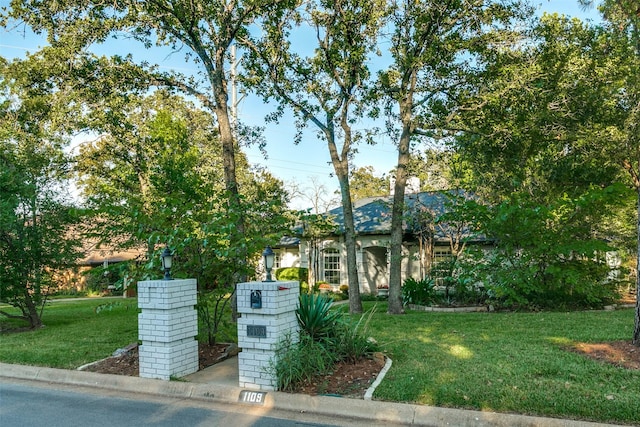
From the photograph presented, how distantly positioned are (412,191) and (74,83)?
12.1m

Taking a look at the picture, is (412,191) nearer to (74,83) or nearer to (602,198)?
(602,198)

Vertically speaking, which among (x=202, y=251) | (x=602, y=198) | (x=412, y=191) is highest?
(x=412, y=191)

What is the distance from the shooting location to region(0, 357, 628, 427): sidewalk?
474 cm

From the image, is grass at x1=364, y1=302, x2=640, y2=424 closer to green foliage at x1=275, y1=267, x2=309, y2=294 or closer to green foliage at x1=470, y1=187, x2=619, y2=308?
green foliage at x1=470, y1=187, x2=619, y2=308

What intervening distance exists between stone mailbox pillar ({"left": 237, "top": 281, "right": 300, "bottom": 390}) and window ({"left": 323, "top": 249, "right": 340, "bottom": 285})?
1546 centimetres

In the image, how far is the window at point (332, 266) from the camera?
2169cm

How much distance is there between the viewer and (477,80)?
13.5 m

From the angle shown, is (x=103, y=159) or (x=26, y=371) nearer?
(x=26, y=371)

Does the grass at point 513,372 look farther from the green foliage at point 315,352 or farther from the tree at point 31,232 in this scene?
the tree at point 31,232

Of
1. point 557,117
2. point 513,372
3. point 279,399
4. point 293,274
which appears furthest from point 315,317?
point 293,274

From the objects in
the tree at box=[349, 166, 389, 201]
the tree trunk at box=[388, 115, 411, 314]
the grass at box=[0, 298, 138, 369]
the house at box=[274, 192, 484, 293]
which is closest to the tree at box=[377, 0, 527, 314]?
the tree trunk at box=[388, 115, 411, 314]

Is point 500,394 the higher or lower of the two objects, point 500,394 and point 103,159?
the lower

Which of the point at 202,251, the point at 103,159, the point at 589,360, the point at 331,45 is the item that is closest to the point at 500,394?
the point at 589,360

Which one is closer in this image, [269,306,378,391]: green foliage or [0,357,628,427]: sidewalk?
[0,357,628,427]: sidewalk
